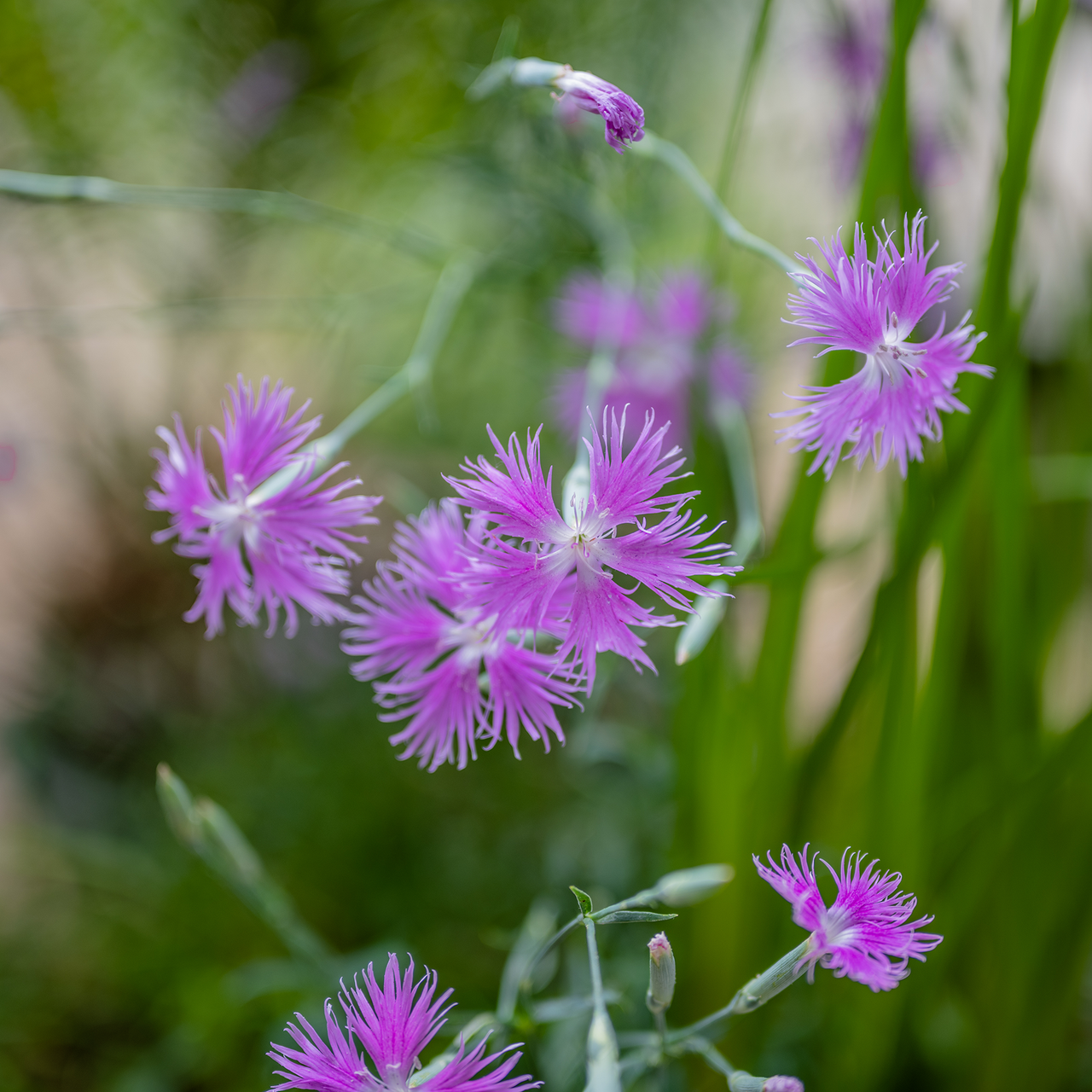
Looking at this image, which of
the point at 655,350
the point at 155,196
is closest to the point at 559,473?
the point at 655,350

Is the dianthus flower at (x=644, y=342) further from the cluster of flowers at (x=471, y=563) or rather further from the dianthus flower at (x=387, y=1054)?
the dianthus flower at (x=387, y=1054)

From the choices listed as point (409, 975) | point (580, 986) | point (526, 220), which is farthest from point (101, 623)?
point (409, 975)

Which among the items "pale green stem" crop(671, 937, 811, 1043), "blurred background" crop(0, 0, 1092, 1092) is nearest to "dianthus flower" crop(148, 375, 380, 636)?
"blurred background" crop(0, 0, 1092, 1092)

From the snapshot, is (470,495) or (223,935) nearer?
(470,495)

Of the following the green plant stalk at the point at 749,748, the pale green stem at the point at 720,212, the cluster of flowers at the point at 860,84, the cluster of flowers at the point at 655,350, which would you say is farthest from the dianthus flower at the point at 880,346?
the cluster of flowers at the point at 860,84

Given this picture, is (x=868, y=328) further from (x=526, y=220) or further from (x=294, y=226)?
(x=294, y=226)
